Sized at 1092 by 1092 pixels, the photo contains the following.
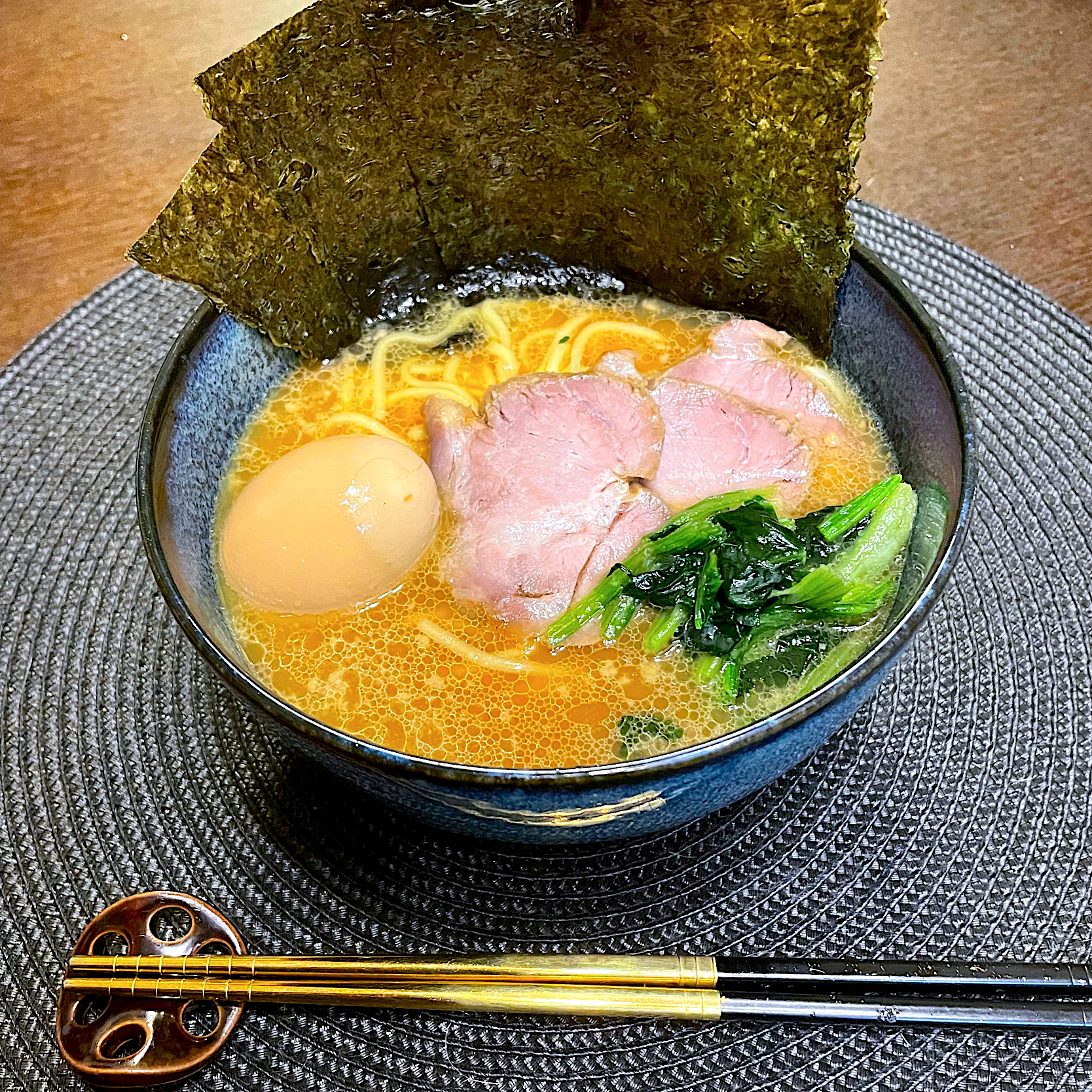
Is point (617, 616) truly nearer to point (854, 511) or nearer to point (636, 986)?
point (854, 511)

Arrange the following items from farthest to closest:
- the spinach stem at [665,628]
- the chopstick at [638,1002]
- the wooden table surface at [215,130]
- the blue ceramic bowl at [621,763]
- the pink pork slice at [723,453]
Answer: the wooden table surface at [215,130] < the pink pork slice at [723,453] < the spinach stem at [665,628] < the chopstick at [638,1002] < the blue ceramic bowl at [621,763]

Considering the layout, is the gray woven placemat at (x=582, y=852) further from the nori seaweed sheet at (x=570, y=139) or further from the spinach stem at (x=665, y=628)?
the nori seaweed sheet at (x=570, y=139)

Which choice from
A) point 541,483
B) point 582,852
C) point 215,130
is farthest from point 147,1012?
point 215,130

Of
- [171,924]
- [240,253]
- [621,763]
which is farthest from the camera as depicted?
[240,253]

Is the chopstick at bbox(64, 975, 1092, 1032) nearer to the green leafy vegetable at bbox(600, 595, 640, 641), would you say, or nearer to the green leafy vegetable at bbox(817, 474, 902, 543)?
the green leafy vegetable at bbox(600, 595, 640, 641)

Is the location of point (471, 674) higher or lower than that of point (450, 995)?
higher

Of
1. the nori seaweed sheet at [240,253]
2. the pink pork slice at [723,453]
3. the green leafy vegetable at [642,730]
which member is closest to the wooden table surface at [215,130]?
the nori seaweed sheet at [240,253]
